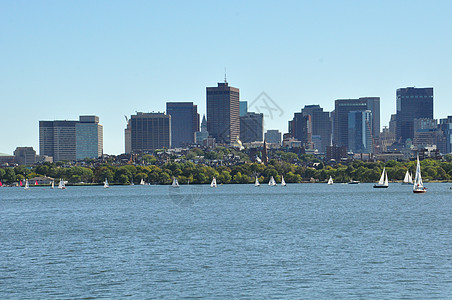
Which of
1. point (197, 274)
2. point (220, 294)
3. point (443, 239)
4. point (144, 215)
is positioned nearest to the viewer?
point (220, 294)

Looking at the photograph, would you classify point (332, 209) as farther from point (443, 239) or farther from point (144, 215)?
point (443, 239)

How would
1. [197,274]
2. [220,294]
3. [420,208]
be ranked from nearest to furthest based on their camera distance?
[220,294], [197,274], [420,208]

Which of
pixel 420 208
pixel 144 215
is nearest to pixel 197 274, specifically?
pixel 144 215

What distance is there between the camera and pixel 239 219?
9506 cm

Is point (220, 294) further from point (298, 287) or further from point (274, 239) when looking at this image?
point (274, 239)

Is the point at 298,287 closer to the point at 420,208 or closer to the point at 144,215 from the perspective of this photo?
the point at 144,215

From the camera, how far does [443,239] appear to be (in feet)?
224

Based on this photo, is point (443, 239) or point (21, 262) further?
point (443, 239)

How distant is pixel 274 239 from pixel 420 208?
174 ft

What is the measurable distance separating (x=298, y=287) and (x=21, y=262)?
21.3m

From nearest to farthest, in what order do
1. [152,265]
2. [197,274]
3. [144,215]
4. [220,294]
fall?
[220,294] → [197,274] → [152,265] → [144,215]

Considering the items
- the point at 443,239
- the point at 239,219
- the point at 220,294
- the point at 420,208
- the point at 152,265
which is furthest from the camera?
the point at 420,208

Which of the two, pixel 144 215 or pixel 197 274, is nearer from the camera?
pixel 197 274

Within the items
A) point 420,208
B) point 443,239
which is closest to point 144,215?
point 420,208
